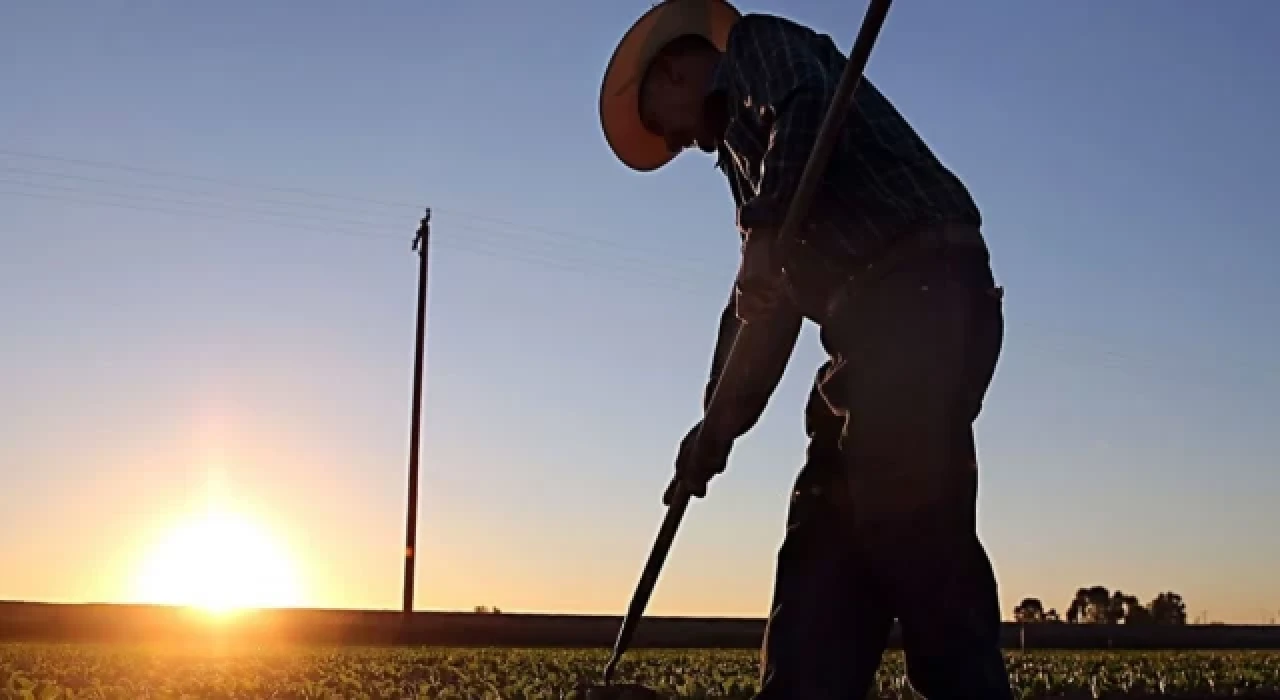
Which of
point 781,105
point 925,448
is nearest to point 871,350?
point 925,448

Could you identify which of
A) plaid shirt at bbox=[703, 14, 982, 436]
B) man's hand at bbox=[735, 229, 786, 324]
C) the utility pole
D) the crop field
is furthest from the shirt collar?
the utility pole

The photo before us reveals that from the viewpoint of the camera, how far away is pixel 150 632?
27.5 meters

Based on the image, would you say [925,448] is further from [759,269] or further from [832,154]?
[832,154]

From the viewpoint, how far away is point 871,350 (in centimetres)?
342

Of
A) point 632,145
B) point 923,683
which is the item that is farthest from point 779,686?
point 632,145

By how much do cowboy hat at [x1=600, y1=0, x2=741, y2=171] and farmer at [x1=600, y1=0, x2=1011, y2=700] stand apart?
0.48 feet

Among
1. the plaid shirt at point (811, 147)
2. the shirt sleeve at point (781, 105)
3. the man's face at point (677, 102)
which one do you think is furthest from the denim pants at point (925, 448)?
the man's face at point (677, 102)

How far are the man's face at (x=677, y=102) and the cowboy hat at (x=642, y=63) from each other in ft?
0.12

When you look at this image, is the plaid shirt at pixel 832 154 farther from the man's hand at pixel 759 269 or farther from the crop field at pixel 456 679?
the crop field at pixel 456 679

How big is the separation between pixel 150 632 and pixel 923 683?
25650mm

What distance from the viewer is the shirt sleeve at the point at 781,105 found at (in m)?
3.48

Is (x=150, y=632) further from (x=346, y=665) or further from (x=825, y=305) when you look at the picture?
Result: (x=825, y=305)

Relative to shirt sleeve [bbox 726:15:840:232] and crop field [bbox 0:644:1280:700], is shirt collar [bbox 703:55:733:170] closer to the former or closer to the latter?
shirt sleeve [bbox 726:15:840:232]

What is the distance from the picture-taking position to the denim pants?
3355 millimetres
